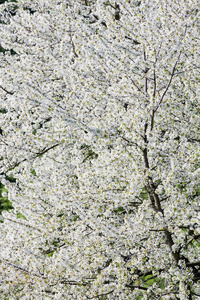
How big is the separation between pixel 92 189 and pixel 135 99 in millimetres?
1565

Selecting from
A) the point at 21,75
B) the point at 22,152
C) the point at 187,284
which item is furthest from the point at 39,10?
the point at 187,284

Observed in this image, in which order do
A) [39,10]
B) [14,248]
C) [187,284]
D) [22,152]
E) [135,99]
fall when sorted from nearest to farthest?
[187,284] → [135,99] → [22,152] → [14,248] → [39,10]

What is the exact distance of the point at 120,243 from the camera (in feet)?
15.4

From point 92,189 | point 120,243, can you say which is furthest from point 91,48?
point 120,243

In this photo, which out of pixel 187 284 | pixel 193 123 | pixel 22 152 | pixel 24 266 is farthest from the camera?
pixel 24 266

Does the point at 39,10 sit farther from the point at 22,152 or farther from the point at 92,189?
the point at 92,189

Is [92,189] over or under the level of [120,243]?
over

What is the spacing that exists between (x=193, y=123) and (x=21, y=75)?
11.5 ft

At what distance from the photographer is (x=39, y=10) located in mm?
8219

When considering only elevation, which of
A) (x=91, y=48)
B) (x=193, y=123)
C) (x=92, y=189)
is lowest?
(x=92, y=189)

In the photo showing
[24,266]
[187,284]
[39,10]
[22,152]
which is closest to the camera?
[187,284]

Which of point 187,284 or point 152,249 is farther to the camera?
point 152,249

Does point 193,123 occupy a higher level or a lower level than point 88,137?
higher

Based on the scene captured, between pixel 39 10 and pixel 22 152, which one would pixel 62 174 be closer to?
pixel 22 152
